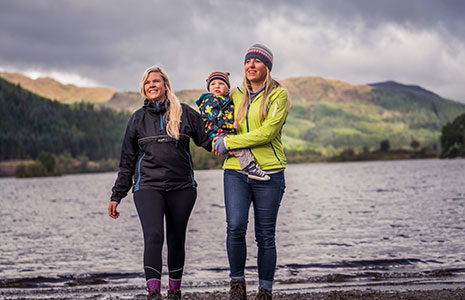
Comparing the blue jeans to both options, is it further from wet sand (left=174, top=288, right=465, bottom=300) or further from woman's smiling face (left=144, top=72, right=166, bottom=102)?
wet sand (left=174, top=288, right=465, bottom=300)

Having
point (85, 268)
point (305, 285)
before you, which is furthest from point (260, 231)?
point (85, 268)

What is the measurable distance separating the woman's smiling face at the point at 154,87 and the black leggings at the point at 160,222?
50.0 inches

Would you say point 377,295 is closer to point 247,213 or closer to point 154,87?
point 247,213

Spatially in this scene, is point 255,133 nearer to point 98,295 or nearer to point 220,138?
point 220,138

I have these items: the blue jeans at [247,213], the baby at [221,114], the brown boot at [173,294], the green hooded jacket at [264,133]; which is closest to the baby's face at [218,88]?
the baby at [221,114]

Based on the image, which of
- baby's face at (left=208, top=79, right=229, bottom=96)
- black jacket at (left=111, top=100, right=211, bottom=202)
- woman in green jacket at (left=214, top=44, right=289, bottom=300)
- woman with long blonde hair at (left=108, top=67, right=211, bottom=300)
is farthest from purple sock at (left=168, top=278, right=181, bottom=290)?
baby's face at (left=208, top=79, right=229, bottom=96)

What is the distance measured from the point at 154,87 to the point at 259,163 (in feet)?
5.79

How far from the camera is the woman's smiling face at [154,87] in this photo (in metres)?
6.77

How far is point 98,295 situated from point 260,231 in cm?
564

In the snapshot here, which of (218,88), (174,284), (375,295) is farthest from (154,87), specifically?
(375,295)

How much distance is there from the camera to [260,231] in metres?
6.45

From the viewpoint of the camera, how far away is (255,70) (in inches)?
257

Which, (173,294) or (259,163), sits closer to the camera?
(259,163)

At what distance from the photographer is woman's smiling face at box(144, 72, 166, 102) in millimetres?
6773
